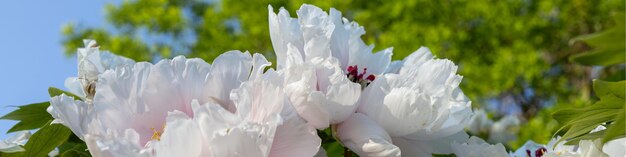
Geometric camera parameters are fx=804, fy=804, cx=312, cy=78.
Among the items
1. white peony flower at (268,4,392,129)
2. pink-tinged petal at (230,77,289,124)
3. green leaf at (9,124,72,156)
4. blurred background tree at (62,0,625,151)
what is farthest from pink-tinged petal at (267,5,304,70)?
blurred background tree at (62,0,625,151)

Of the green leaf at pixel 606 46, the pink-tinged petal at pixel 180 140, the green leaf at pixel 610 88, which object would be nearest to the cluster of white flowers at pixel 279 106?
the pink-tinged petal at pixel 180 140

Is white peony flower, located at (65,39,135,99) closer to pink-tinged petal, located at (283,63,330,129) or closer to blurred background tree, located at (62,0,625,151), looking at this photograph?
pink-tinged petal, located at (283,63,330,129)

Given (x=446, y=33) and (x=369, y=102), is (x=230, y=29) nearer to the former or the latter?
(x=446, y=33)

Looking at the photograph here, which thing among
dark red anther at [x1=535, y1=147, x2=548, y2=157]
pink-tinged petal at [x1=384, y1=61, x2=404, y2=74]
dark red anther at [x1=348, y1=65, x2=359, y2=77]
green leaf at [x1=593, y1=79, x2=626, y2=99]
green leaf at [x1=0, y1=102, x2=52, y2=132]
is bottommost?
green leaf at [x1=0, y1=102, x2=52, y2=132]

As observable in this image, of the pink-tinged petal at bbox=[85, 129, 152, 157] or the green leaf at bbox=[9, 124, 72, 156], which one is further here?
the green leaf at bbox=[9, 124, 72, 156]

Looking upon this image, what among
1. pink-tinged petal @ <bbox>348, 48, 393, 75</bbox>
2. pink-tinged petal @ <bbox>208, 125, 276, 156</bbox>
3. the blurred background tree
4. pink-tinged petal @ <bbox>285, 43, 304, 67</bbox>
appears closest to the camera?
pink-tinged petal @ <bbox>208, 125, 276, 156</bbox>

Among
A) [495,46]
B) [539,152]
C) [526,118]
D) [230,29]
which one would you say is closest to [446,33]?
[495,46]
